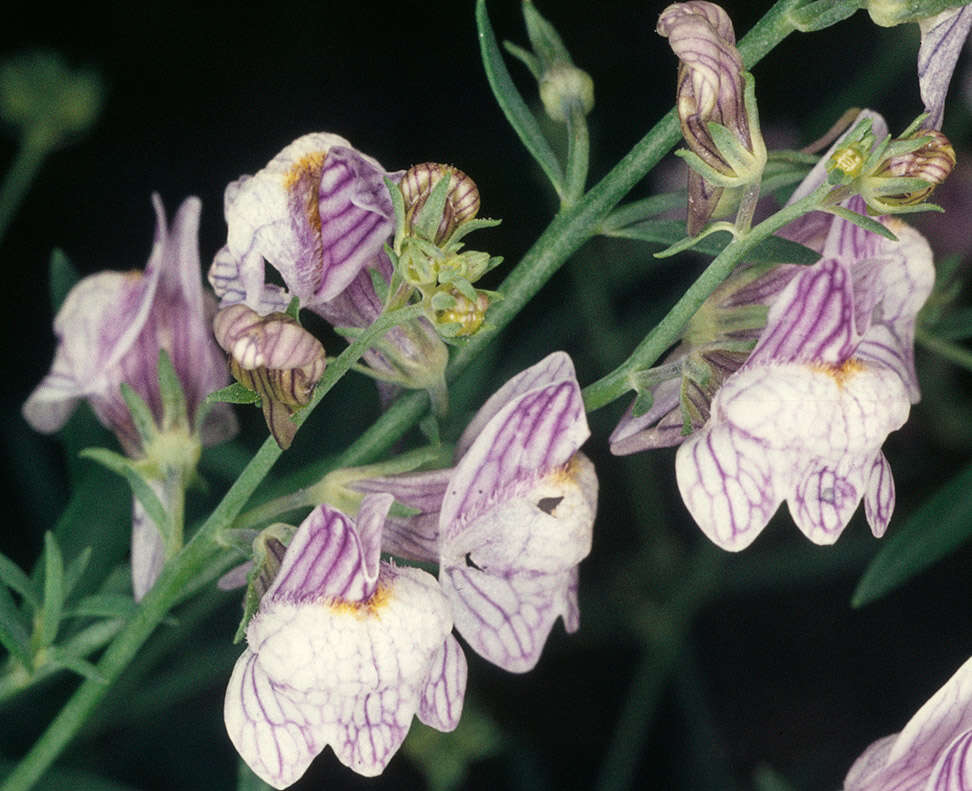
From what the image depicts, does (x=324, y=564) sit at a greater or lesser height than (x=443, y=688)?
greater

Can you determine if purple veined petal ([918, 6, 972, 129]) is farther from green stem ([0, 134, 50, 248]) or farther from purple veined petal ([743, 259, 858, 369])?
green stem ([0, 134, 50, 248])

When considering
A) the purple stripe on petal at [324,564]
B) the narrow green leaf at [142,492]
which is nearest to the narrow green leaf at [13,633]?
the narrow green leaf at [142,492]

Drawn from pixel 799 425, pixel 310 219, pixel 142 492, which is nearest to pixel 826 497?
pixel 799 425

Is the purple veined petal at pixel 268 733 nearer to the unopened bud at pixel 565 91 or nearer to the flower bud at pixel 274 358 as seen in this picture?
the flower bud at pixel 274 358

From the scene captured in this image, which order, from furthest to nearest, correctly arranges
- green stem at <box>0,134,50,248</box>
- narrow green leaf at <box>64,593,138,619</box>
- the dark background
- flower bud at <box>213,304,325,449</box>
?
the dark background
green stem at <box>0,134,50,248</box>
narrow green leaf at <box>64,593,138,619</box>
flower bud at <box>213,304,325,449</box>

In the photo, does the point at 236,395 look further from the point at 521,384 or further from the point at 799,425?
the point at 799,425

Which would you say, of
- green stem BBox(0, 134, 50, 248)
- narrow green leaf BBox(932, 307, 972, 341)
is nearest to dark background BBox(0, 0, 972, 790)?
green stem BBox(0, 134, 50, 248)
